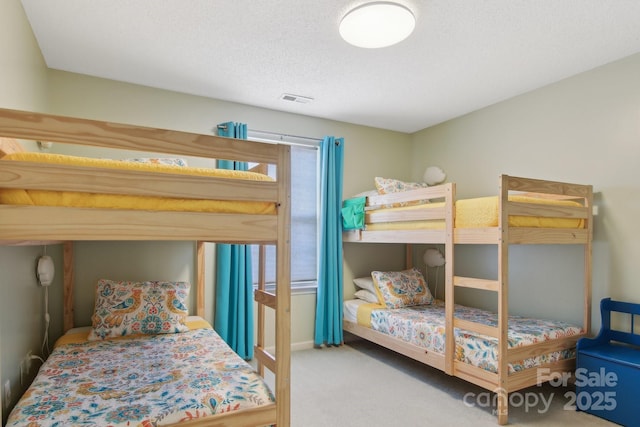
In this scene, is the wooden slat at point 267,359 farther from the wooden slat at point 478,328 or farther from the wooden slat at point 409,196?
the wooden slat at point 409,196


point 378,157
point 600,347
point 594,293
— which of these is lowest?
point 600,347

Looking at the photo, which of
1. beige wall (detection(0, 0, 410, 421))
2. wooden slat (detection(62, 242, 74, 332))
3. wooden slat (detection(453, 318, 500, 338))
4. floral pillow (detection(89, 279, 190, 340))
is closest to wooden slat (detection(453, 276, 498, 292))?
wooden slat (detection(453, 318, 500, 338))

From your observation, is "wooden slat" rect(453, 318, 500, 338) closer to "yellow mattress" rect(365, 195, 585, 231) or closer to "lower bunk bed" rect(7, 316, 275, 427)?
"yellow mattress" rect(365, 195, 585, 231)

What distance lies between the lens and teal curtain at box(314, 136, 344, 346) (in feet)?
12.3

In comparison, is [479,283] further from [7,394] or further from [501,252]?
[7,394]

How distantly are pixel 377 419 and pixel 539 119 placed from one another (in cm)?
263

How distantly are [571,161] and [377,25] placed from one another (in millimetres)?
1921

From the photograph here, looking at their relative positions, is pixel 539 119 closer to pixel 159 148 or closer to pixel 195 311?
pixel 159 148

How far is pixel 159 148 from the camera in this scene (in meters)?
1.35

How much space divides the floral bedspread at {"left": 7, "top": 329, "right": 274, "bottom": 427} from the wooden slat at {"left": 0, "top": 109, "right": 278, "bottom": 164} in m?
0.96

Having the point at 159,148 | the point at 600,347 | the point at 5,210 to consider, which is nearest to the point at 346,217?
the point at 600,347

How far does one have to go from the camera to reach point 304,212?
12.7ft

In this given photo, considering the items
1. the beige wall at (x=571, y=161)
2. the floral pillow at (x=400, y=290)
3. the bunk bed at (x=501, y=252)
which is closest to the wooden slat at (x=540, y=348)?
the bunk bed at (x=501, y=252)

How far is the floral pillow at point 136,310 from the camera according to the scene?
8.16 feet
